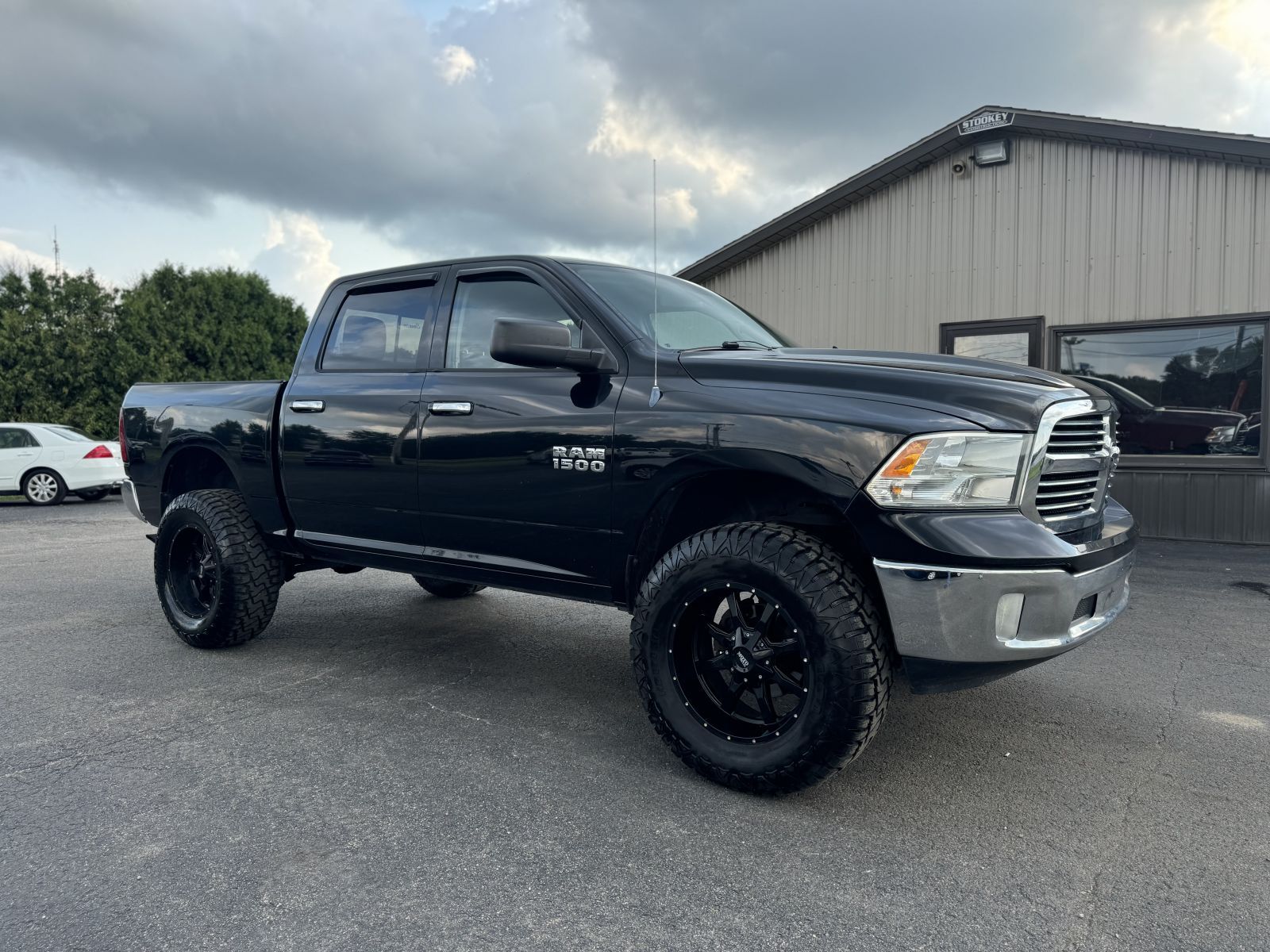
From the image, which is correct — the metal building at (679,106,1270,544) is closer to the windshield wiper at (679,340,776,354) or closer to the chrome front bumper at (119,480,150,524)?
the windshield wiper at (679,340,776,354)

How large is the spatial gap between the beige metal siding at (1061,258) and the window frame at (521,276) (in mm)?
7261

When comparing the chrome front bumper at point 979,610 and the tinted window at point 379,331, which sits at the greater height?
the tinted window at point 379,331

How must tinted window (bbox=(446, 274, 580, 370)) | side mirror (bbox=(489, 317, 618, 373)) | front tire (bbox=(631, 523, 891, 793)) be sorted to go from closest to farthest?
front tire (bbox=(631, 523, 891, 793))
side mirror (bbox=(489, 317, 618, 373))
tinted window (bbox=(446, 274, 580, 370))

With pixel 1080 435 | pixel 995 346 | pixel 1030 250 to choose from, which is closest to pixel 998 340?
pixel 995 346

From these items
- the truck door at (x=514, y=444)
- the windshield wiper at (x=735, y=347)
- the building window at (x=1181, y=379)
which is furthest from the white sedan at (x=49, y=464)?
the building window at (x=1181, y=379)

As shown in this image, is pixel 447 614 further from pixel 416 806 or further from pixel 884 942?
pixel 884 942

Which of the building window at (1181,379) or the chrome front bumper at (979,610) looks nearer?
the chrome front bumper at (979,610)

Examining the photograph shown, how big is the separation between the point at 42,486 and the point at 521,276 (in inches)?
545

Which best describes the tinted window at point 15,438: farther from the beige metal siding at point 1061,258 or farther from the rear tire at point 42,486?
the beige metal siding at point 1061,258


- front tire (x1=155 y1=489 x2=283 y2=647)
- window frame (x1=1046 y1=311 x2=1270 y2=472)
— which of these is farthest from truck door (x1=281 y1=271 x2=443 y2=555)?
window frame (x1=1046 y1=311 x2=1270 y2=472)

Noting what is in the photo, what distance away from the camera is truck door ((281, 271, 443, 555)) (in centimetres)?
420

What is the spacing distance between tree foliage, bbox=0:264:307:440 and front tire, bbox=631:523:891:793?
1931 centimetres

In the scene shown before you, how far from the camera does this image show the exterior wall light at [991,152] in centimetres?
987

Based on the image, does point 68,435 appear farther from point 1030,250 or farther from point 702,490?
point 702,490
